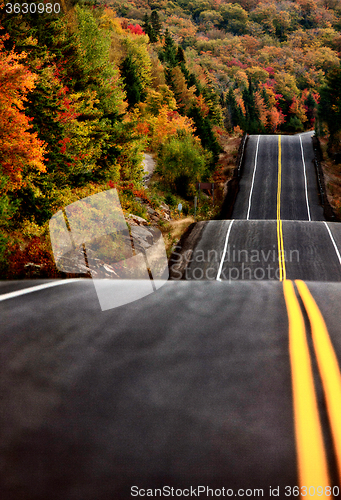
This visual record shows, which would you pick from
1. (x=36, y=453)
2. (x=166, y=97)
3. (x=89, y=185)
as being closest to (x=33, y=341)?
(x=36, y=453)

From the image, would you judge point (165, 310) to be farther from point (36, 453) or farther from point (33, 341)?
point (36, 453)

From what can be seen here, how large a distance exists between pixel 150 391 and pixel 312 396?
72 cm

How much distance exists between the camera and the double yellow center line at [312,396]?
1060 millimetres

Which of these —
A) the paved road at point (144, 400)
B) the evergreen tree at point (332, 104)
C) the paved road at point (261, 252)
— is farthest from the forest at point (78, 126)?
the paved road at point (144, 400)

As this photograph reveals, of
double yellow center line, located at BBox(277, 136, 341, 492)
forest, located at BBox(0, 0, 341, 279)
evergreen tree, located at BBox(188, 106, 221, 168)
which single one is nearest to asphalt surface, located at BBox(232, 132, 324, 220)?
forest, located at BBox(0, 0, 341, 279)

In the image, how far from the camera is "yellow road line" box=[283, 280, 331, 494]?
104 cm

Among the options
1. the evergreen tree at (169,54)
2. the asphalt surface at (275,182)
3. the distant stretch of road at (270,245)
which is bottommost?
the asphalt surface at (275,182)

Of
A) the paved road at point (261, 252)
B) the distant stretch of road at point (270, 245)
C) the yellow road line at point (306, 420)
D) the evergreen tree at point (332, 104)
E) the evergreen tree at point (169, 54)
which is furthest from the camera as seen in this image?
the evergreen tree at point (169, 54)

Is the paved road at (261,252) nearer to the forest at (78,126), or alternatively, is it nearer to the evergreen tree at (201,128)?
the forest at (78,126)

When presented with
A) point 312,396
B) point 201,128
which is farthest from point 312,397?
point 201,128

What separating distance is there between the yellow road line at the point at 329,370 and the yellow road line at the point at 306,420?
5 cm

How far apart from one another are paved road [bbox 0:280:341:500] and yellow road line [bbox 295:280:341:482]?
37mm

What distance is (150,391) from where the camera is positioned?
4.73 ft

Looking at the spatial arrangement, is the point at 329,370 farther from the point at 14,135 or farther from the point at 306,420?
the point at 14,135
